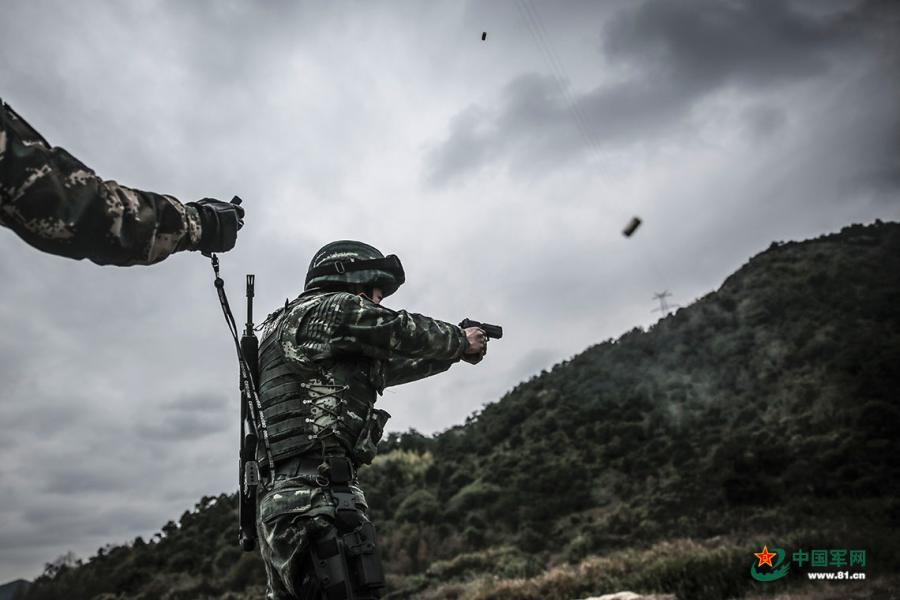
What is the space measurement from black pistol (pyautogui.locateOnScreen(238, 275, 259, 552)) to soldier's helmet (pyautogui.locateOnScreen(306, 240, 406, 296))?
477mm

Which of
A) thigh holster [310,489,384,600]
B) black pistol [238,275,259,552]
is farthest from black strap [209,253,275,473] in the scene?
thigh holster [310,489,384,600]

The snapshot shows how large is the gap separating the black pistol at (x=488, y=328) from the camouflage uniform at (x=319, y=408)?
1.67 feet

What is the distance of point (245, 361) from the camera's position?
12.1ft

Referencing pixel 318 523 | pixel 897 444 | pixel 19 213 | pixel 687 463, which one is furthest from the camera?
pixel 687 463

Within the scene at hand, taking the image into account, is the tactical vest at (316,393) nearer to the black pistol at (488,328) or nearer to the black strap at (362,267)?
the black strap at (362,267)

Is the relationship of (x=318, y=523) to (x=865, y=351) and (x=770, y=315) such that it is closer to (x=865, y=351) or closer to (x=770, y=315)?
(x=865, y=351)

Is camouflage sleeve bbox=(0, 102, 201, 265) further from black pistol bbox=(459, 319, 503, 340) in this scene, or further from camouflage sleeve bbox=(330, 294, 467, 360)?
black pistol bbox=(459, 319, 503, 340)

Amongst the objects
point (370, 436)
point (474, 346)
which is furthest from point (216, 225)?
point (474, 346)

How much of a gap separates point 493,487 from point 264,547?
2371cm

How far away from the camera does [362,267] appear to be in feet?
13.2

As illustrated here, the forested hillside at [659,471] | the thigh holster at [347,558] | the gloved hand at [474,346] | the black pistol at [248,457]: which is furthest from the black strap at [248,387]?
the forested hillside at [659,471]

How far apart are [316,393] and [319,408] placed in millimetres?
85

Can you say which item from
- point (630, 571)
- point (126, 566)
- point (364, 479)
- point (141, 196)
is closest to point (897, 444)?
point (630, 571)

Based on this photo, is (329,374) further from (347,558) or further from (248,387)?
(347,558)
